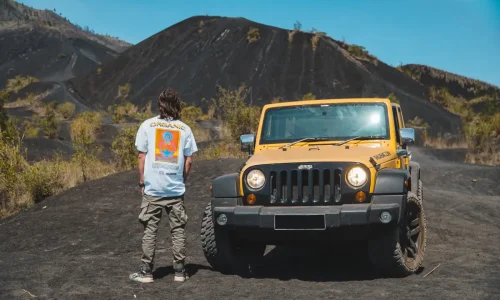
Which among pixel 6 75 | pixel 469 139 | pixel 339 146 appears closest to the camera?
pixel 339 146

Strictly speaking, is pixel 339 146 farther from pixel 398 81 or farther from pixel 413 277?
pixel 398 81

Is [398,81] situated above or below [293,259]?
above

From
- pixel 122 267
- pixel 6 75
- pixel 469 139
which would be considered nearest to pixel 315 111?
pixel 122 267

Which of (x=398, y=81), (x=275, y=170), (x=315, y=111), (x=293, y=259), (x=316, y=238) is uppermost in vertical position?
(x=398, y=81)

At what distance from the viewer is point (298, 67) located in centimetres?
4891

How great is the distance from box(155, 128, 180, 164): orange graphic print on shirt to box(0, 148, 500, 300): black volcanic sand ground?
118 cm

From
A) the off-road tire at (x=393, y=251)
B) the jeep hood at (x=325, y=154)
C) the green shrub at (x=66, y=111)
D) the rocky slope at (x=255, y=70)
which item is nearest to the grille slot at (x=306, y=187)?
the jeep hood at (x=325, y=154)

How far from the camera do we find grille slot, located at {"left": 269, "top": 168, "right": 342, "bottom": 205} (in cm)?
602

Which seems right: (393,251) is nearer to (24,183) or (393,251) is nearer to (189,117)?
(24,183)

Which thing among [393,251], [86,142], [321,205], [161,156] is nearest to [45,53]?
[86,142]

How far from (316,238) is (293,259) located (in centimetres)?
Answer: 172

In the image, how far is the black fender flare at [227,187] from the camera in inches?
249

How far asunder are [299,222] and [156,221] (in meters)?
1.37

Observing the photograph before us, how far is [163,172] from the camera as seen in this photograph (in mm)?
6117
